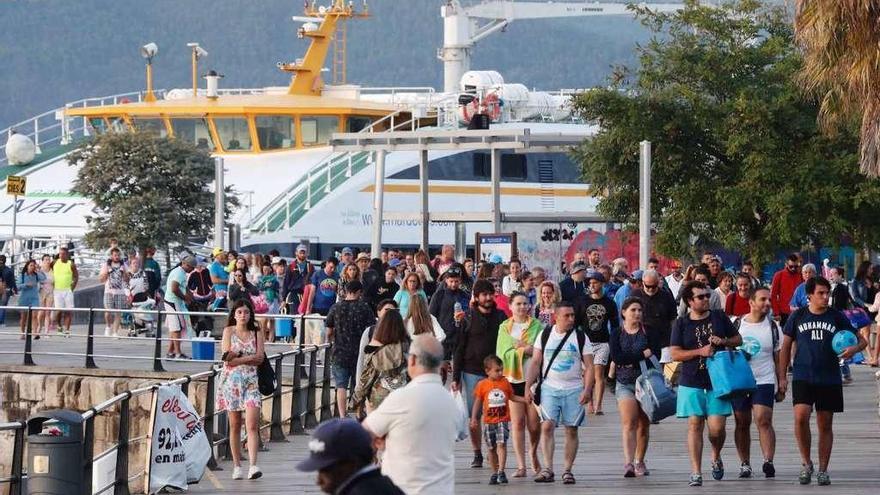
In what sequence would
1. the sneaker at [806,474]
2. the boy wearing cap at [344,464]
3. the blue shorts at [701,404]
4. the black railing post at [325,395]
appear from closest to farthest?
the boy wearing cap at [344,464], the blue shorts at [701,404], the sneaker at [806,474], the black railing post at [325,395]

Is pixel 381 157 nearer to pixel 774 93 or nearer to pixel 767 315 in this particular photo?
pixel 774 93

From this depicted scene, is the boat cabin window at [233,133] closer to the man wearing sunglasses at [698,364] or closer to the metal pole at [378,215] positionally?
the metal pole at [378,215]

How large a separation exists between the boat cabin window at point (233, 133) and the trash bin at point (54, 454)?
36824mm

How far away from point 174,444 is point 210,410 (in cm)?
235

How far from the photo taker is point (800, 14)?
18.0 meters

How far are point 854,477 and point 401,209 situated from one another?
100ft

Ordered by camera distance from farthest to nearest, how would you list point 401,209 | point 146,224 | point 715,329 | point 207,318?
point 401,209
point 146,224
point 207,318
point 715,329

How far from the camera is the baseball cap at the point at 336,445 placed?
6598 millimetres

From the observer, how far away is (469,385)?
49.8 ft

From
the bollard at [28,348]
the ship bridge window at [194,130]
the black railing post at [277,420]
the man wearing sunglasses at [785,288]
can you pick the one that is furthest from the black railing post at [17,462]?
the ship bridge window at [194,130]

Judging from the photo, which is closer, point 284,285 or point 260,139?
point 284,285

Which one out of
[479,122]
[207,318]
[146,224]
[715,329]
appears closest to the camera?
[715,329]

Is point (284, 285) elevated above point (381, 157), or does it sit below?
below

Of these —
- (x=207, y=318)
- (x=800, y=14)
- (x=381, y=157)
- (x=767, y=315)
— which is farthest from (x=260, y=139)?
(x=767, y=315)
